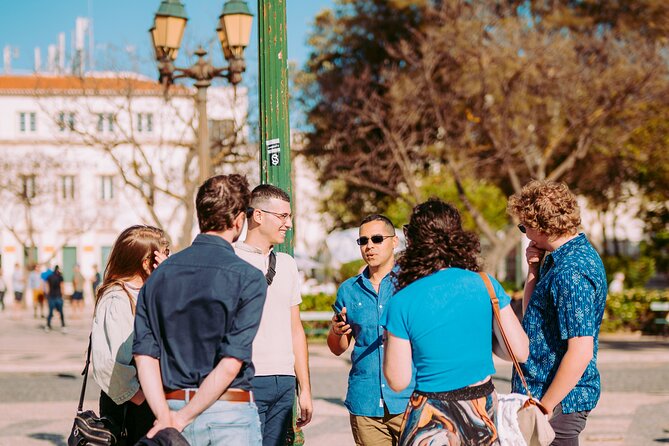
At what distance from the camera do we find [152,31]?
12.4m

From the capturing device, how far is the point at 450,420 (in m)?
3.40

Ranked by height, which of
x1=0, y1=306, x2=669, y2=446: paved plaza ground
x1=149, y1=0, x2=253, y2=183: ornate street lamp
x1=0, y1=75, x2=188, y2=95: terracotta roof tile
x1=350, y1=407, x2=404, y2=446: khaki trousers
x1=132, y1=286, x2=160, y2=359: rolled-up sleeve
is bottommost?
x1=0, y1=306, x2=669, y2=446: paved plaza ground

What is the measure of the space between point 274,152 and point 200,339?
2471 millimetres

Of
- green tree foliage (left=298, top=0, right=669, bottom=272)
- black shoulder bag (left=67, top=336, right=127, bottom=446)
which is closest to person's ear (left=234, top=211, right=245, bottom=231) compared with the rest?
black shoulder bag (left=67, top=336, right=127, bottom=446)

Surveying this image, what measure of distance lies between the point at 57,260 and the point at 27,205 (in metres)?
12.0

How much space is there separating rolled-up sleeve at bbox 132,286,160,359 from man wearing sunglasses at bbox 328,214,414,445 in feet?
4.71

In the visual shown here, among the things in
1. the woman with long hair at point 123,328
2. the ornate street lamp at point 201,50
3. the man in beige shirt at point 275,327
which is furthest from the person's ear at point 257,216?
the ornate street lamp at point 201,50

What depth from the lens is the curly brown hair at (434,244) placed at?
352 centimetres

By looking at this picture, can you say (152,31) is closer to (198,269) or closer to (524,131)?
(198,269)

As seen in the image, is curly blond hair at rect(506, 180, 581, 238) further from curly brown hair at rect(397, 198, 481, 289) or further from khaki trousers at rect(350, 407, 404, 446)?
khaki trousers at rect(350, 407, 404, 446)

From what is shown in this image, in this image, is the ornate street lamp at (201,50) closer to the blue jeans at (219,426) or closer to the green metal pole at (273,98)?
the green metal pole at (273,98)

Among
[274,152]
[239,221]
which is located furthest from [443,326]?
[274,152]

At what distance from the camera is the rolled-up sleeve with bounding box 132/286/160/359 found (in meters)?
3.35

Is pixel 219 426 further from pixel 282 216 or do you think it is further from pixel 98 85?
pixel 98 85
